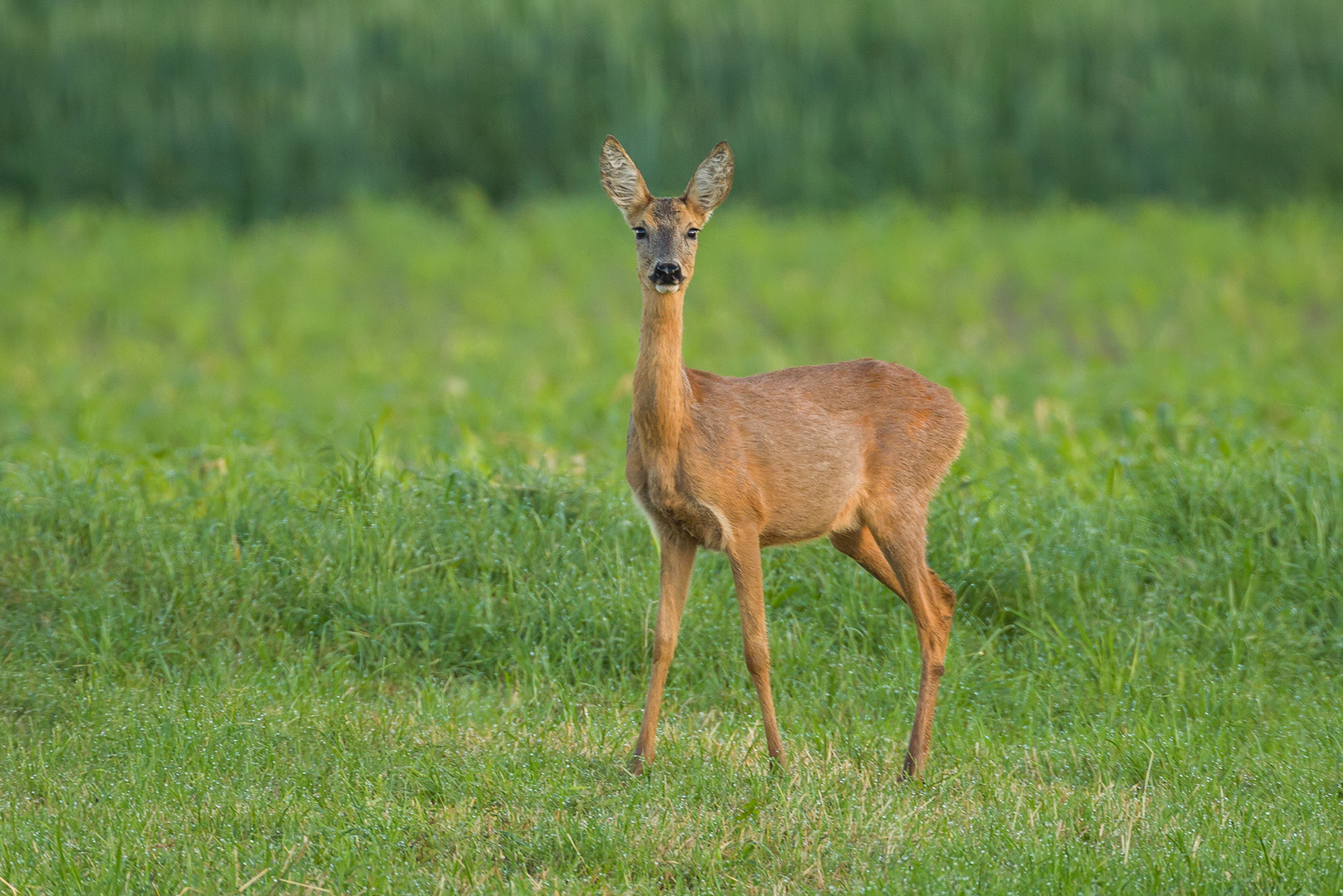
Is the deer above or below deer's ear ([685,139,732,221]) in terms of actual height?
below

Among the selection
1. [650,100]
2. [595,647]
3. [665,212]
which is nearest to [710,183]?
[665,212]

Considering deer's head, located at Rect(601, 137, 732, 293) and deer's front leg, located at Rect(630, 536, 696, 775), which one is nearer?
deer's head, located at Rect(601, 137, 732, 293)

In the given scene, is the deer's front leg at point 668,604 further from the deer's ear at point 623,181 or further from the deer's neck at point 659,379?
the deer's ear at point 623,181

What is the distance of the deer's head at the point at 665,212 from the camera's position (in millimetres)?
4793

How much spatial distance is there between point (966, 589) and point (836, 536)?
1.03 m

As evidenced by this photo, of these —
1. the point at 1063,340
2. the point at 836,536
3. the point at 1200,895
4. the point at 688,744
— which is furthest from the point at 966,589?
the point at 1063,340

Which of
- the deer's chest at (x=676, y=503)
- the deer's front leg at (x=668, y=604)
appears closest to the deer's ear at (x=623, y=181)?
the deer's chest at (x=676, y=503)

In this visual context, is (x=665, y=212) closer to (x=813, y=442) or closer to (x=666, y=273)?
(x=666, y=273)

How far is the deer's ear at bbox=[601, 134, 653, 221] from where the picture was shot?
16.6 feet

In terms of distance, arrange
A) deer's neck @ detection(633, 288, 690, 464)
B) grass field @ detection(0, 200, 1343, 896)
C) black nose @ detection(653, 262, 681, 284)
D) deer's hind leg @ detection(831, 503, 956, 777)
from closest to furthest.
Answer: grass field @ detection(0, 200, 1343, 896) < black nose @ detection(653, 262, 681, 284) < deer's neck @ detection(633, 288, 690, 464) < deer's hind leg @ detection(831, 503, 956, 777)

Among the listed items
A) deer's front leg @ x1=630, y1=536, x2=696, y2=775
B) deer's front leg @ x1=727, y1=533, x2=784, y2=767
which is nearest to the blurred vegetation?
deer's front leg @ x1=630, y1=536, x2=696, y2=775

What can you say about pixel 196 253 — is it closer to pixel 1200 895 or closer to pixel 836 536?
pixel 836 536

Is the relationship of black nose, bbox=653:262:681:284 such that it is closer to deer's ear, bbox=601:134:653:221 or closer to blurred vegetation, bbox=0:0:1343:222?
deer's ear, bbox=601:134:653:221

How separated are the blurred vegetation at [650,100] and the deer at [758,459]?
32.6 ft
